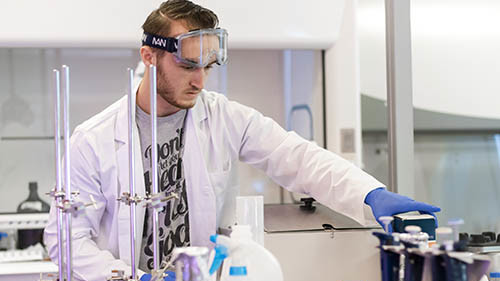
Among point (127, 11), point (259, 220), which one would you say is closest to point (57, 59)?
point (127, 11)

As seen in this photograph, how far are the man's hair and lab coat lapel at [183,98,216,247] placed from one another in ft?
1.12

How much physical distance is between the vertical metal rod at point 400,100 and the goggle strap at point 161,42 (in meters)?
0.86

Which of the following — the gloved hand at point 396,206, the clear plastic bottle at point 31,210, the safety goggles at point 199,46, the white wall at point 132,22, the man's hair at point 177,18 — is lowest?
the clear plastic bottle at point 31,210

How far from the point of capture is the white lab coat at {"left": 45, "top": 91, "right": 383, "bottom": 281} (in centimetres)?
154

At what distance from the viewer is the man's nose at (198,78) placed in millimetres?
1606

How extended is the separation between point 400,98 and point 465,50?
1439 millimetres

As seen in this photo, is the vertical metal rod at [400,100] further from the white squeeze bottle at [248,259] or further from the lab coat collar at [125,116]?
the white squeeze bottle at [248,259]

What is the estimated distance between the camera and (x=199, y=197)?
66.3 inches

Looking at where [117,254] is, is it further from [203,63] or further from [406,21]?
[406,21]

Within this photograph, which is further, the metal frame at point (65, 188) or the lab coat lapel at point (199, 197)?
the lab coat lapel at point (199, 197)

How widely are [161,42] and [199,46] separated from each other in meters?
0.12

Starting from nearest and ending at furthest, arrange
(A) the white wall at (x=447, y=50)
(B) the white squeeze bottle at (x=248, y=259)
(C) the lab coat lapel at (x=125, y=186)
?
(B) the white squeeze bottle at (x=248, y=259), (C) the lab coat lapel at (x=125, y=186), (A) the white wall at (x=447, y=50)

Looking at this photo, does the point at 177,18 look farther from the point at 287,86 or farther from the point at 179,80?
the point at 287,86

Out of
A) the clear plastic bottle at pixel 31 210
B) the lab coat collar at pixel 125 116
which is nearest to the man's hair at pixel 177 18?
the lab coat collar at pixel 125 116
